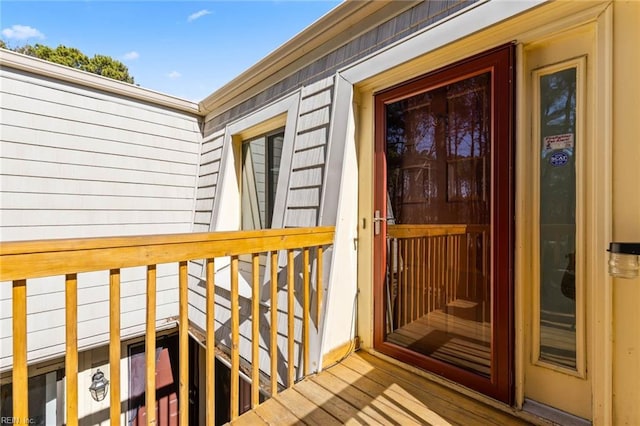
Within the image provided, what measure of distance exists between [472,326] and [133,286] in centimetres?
378

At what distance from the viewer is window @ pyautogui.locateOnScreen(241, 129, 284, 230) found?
331cm

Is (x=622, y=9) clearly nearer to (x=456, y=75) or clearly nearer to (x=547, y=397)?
(x=456, y=75)

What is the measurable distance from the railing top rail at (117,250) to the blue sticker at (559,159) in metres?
1.52

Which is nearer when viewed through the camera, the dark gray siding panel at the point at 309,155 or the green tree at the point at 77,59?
the dark gray siding panel at the point at 309,155

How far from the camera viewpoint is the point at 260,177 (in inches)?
141

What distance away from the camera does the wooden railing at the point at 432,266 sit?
1.75 m

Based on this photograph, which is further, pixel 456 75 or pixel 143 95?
pixel 143 95

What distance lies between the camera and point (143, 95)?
3.72 m

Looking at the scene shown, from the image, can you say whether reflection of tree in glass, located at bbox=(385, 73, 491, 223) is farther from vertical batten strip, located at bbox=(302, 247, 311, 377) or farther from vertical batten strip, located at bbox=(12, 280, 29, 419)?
vertical batten strip, located at bbox=(12, 280, 29, 419)

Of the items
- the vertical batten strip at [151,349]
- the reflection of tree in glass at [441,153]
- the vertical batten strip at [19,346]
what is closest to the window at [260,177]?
the reflection of tree in glass at [441,153]

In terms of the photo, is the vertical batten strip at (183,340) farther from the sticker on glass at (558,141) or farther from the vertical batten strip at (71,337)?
the sticker on glass at (558,141)

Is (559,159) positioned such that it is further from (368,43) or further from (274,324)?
(274,324)

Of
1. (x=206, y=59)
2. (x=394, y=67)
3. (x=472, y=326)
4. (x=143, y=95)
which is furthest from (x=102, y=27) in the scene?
(x=472, y=326)

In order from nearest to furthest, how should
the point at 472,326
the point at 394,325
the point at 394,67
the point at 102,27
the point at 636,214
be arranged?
1. the point at 636,214
2. the point at 472,326
3. the point at 394,67
4. the point at 394,325
5. the point at 102,27
